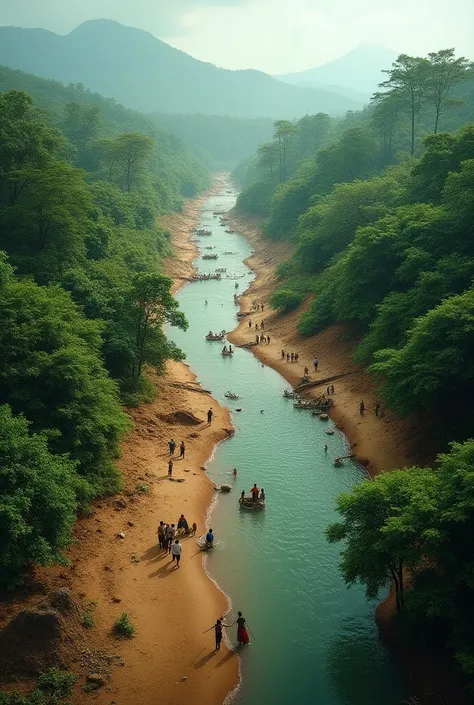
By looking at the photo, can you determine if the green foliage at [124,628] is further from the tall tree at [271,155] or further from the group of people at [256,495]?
the tall tree at [271,155]

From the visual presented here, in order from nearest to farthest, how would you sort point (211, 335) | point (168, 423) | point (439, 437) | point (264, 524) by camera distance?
point (264, 524), point (439, 437), point (168, 423), point (211, 335)

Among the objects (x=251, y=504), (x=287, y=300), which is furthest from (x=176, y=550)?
(x=287, y=300)

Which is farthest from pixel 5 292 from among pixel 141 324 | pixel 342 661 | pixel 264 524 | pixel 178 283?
pixel 178 283

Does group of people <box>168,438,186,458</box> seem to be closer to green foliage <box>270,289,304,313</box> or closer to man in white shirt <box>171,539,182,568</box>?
man in white shirt <box>171,539,182,568</box>

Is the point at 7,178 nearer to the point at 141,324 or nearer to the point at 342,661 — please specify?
the point at 141,324

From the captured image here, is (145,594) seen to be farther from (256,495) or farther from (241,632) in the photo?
(256,495)
